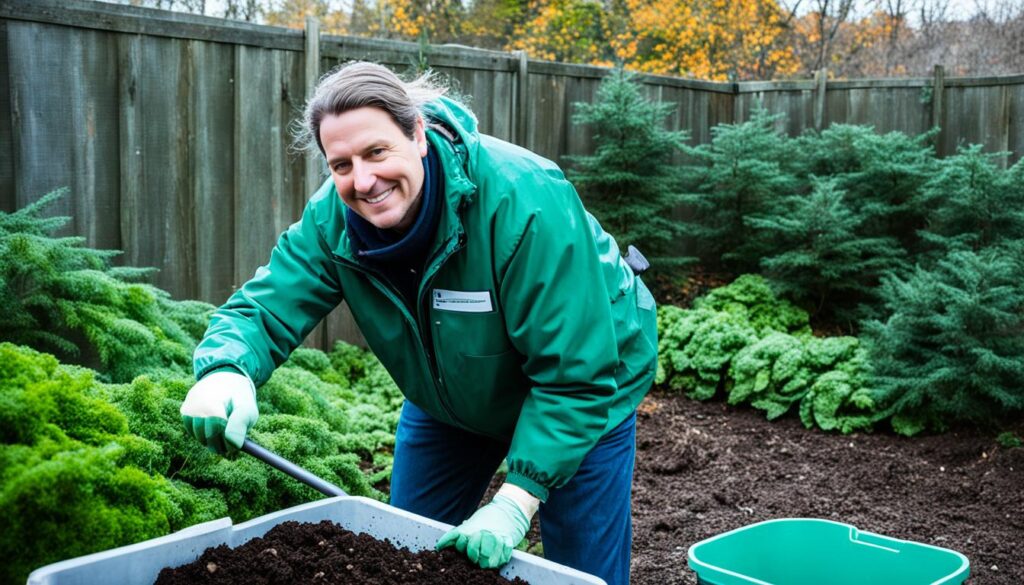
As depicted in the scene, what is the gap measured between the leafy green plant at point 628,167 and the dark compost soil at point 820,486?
2.03 meters

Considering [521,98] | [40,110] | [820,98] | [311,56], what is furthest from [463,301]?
[820,98]

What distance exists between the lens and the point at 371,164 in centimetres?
177

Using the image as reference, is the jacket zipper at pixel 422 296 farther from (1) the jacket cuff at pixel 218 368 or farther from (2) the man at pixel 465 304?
(1) the jacket cuff at pixel 218 368

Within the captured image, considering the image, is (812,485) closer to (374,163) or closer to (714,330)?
(714,330)

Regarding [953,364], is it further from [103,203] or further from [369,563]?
[103,203]

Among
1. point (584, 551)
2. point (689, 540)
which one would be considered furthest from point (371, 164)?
point (689, 540)

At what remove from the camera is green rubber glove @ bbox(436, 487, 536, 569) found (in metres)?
1.60

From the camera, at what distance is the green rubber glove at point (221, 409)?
69.1 inches

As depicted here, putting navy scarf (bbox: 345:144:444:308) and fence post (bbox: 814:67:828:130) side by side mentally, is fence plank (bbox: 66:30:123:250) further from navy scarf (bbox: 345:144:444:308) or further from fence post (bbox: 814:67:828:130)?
fence post (bbox: 814:67:828:130)

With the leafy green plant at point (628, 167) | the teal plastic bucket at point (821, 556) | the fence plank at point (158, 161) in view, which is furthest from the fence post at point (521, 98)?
the teal plastic bucket at point (821, 556)

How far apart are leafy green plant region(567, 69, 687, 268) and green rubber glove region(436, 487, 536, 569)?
5.23 meters

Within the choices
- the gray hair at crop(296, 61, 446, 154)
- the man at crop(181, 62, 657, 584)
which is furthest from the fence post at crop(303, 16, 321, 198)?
the gray hair at crop(296, 61, 446, 154)

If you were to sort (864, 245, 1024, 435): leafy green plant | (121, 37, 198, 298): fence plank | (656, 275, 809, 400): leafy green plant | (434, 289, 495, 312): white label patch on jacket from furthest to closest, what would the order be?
1. (656, 275, 809, 400): leafy green plant
2. (864, 245, 1024, 435): leafy green plant
3. (121, 37, 198, 298): fence plank
4. (434, 289, 495, 312): white label patch on jacket

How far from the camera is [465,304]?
1888 millimetres
